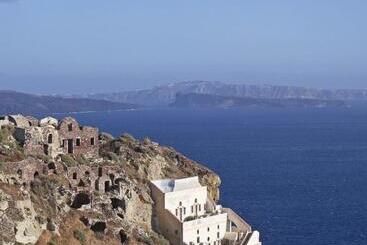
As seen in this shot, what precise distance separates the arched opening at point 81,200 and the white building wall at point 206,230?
813 cm

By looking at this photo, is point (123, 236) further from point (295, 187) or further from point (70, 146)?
point (295, 187)

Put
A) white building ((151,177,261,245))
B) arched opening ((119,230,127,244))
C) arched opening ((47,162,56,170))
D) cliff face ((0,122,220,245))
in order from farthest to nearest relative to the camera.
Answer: white building ((151,177,261,245)) < arched opening ((47,162,56,170)) < arched opening ((119,230,127,244)) < cliff face ((0,122,220,245))

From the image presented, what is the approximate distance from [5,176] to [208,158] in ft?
365

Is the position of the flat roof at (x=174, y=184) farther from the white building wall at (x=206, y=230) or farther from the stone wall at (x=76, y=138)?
the stone wall at (x=76, y=138)

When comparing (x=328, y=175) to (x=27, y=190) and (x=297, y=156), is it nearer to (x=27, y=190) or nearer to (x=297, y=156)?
(x=297, y=156)

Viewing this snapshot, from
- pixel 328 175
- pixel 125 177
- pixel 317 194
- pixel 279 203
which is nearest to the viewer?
pixel 125 177

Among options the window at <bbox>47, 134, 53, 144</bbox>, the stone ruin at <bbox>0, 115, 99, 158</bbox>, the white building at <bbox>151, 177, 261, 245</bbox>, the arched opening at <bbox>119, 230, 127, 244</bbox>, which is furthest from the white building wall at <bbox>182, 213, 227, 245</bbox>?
the window at <bbox>47, 134, 53, 144</bbox>

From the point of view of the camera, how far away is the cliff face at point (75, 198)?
48562 millimetres

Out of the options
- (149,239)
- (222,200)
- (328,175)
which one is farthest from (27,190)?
(328,175)

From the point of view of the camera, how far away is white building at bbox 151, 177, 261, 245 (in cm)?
5928

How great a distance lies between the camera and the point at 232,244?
204 ft

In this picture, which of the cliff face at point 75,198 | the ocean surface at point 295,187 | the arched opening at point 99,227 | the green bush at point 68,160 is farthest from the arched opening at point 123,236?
the ocean surface at point 295,187

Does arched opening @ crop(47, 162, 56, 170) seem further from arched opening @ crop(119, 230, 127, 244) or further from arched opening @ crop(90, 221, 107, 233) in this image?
arched opening @ crop(119, 230, 127, 244)

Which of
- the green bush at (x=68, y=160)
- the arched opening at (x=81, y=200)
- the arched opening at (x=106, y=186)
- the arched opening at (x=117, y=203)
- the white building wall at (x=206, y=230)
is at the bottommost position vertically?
the white building wall at (x=206, y=230)
